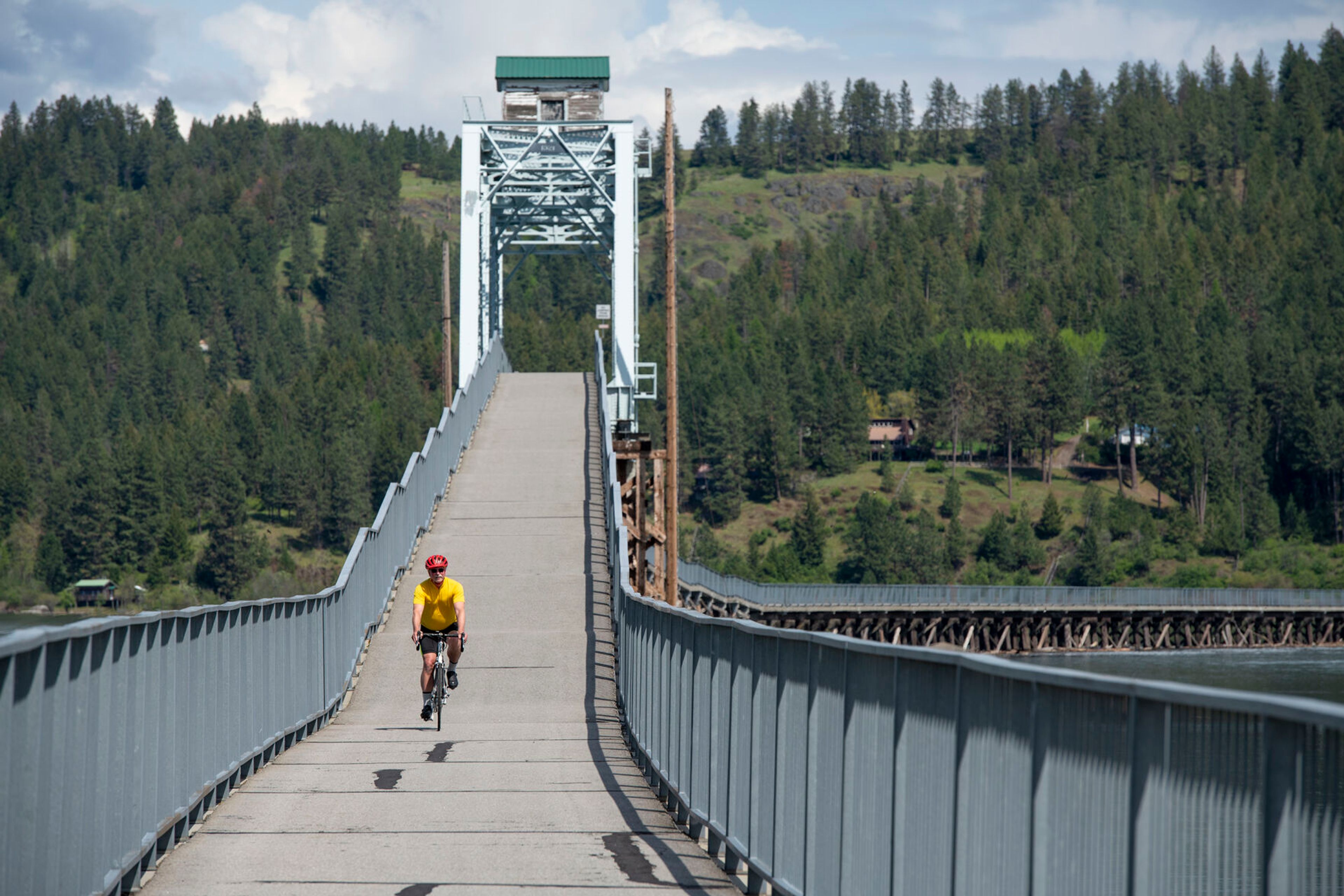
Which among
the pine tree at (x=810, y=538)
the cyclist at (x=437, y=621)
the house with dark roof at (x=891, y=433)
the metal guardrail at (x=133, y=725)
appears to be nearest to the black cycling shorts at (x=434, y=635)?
the cyclist at (x=437, y=621)

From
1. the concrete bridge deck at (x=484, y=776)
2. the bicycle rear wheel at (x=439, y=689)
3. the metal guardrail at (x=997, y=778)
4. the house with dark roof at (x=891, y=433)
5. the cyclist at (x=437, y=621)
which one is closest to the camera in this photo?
the metal guardrail at (x=997, y=778)

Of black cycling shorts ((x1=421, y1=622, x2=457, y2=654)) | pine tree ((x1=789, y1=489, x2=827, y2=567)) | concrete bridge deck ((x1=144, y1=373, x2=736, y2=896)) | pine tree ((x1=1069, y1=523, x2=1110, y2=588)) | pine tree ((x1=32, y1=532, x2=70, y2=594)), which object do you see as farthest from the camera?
pine tree ((x1=32, y1=532, x2=70, y2=594))

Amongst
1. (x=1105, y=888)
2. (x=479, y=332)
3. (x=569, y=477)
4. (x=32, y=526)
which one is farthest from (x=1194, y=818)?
(x=32, y=526)

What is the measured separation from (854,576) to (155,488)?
64.9 m

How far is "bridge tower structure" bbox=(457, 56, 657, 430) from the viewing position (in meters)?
50.6

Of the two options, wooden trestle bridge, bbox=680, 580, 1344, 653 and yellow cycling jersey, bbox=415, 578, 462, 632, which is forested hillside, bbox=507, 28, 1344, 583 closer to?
wooden trestle bridge, bbox=680, 580, 1344, 653

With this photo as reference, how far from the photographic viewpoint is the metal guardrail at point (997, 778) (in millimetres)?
3820

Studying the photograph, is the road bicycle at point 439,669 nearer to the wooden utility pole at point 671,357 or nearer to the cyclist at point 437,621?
the cyclist at point 437,621

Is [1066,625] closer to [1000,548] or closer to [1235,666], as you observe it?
[1235,666]

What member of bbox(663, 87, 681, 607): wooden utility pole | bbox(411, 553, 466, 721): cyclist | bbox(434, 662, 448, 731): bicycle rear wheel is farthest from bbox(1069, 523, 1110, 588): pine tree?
bbox(411, 553, 466, 721): cyclist

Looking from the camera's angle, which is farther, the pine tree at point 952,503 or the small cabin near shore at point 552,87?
the pine tree at point 952,503

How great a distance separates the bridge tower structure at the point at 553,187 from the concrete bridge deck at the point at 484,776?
16559 millimetres

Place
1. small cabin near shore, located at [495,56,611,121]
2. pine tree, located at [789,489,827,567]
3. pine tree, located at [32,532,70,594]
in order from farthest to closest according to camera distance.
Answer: pine tree, located at [32,532,70,594] → pine tree, located at [789,489,827,567] → small cabin near shore, located at [495,56,611,121]

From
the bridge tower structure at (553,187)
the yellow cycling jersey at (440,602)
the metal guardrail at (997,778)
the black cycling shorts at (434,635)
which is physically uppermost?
the bridge tower structure at (553,187)
